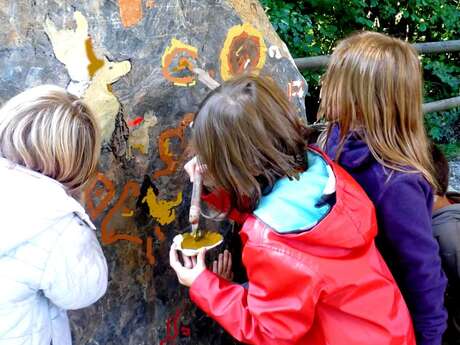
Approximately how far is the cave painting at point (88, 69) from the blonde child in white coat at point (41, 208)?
0.28m

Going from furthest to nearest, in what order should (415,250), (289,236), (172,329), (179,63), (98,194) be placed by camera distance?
1. (172,329)
2. (179,63)
3. (98,194)
4. (415,250)
5. (289,236)

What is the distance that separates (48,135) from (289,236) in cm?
63

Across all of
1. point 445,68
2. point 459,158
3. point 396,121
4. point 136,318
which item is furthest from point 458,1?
point 136,318

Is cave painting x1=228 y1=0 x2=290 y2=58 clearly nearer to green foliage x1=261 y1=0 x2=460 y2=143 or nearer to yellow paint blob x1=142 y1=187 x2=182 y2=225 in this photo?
yellow paint blob x1=142 y1=187 x2=182 y2=225

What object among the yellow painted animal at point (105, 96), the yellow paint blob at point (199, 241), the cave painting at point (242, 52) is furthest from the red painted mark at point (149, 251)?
the cave painting at point (242, 52)

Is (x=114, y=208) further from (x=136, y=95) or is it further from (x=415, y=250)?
(x=415, y=250)

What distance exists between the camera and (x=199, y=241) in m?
1.78

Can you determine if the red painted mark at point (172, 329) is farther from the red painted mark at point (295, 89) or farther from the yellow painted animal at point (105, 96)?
→ the red painted mark at point (295, 89)

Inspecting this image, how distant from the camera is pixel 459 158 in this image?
5.05 meters

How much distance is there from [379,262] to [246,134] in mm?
491

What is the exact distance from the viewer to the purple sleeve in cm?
151

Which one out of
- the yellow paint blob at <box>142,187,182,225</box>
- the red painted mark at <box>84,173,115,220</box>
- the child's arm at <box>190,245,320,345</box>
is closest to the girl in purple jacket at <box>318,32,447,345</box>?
the child's arm at <box>190,245,320,345</box>

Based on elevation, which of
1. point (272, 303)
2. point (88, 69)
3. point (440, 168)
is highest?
point (88, 69)

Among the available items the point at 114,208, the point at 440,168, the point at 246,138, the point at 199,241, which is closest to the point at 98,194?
the point at 114,208
